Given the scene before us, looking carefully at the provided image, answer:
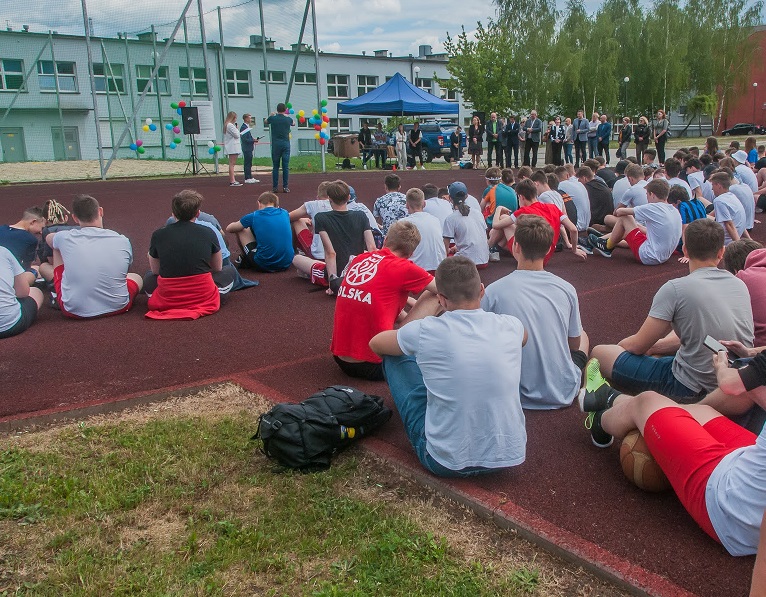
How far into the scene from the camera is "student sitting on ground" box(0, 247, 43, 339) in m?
6.72

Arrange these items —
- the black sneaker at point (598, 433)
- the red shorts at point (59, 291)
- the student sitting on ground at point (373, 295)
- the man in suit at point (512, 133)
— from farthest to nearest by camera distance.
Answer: the man in suit at point (512, 133)
the red shorts at point (59, 291)
the student sitting on ground at point (373, 295)
the black sneaker at point (598, 433)

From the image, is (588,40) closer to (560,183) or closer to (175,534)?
(560,183)

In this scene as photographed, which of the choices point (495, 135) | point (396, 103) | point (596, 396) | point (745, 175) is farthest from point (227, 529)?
point (396, 103)

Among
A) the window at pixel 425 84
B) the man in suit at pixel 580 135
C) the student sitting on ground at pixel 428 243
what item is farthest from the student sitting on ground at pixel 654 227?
the window at pixel 425 84

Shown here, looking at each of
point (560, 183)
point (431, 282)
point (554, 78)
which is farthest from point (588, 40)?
point (431, 282)

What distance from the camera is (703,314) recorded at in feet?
14.5

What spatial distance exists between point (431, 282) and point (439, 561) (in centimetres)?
246

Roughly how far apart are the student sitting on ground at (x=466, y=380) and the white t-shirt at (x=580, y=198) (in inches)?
317

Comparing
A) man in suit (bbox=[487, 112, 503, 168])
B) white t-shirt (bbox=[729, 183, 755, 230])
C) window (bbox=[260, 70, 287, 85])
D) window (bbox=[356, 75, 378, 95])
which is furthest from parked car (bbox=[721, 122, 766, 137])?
white t-shirt (bbox=[729, 183, 755, 230])

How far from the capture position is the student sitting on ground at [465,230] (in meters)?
9.27

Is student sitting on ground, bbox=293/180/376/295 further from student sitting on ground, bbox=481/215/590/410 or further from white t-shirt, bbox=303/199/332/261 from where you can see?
student sitting on ground, bbox=481/215/590/410

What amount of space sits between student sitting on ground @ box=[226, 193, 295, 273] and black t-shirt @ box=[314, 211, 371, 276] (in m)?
1.60

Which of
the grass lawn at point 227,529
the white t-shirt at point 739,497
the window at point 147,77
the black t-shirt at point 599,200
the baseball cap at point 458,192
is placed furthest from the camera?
the window at point 147,77

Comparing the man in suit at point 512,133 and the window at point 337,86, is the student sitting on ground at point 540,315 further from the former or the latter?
the window at point 337,86
